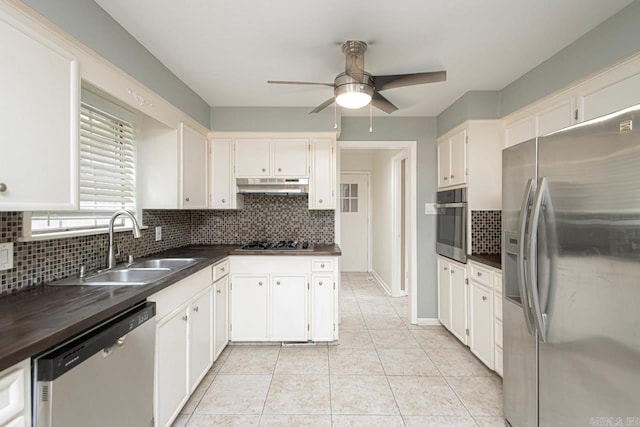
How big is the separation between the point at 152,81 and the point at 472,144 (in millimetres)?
2764

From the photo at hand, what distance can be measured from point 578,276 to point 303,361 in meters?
2.10

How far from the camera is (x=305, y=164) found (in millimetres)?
3107

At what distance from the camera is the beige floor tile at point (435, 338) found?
2.89 metres

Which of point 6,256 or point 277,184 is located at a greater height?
point 277,184

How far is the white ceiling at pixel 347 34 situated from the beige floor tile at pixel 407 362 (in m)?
2.46

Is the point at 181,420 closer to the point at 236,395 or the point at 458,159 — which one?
the point at 236,395

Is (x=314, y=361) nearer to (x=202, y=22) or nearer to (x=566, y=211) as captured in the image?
(x=566, y=211)

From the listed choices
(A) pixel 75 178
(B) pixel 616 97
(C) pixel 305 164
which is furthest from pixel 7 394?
(B) pixel 616 97

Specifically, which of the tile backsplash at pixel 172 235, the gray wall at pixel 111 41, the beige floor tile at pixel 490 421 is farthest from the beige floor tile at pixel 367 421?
the gray wall at pixel 111 41

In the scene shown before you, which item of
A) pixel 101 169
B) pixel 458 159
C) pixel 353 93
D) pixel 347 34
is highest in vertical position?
pixel 347 34

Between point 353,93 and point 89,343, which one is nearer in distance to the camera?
point 89,343

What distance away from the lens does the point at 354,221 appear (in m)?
6.15

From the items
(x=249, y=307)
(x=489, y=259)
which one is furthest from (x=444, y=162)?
(x=249, y=307)

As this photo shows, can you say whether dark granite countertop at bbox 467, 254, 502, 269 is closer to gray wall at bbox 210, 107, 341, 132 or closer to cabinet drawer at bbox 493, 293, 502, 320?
cabinet drawer at bbox 493, 293, 502, 320
